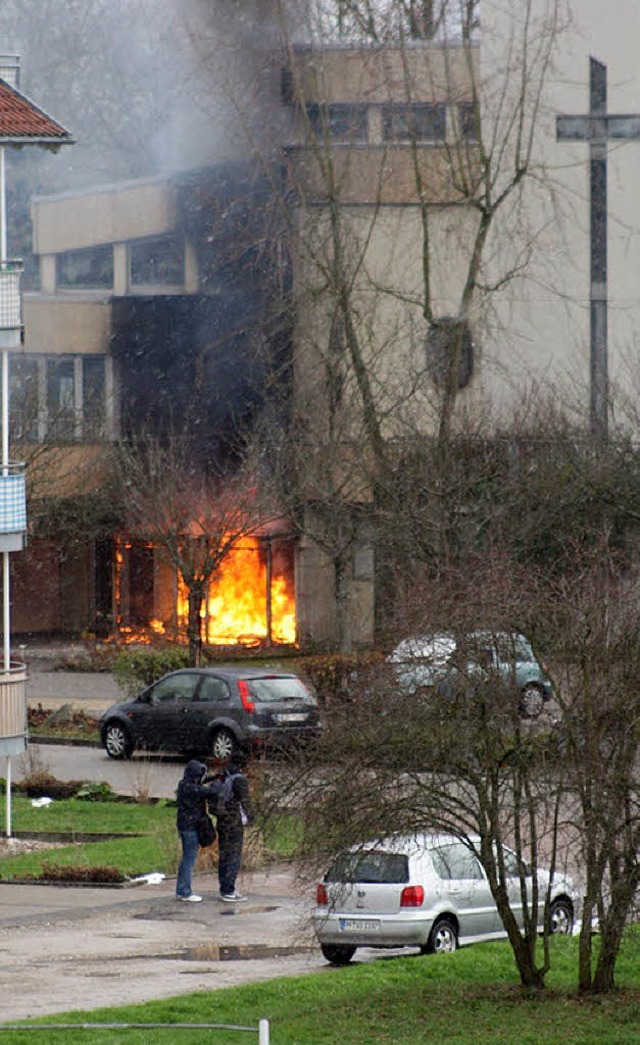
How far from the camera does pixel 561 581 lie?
14.0m

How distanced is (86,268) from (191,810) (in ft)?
93.5

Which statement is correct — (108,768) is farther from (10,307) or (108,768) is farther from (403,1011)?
(403,1011)

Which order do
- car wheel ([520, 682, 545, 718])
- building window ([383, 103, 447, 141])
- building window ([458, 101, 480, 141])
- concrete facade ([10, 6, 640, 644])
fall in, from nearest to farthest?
car wheel ([520, 682, 545, 718]) < building window ([458, 101, 480, 141]) < concrete facade ([10, 6, 640, 644]) < building window ([383, 103, 447, 141])

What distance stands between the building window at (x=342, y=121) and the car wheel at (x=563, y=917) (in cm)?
2436

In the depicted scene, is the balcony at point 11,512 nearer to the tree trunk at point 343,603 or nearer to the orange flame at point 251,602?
the tree trunk at point 343,603

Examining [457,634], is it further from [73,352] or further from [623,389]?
[73,352]

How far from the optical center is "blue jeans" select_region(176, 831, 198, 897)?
19469 millimetres

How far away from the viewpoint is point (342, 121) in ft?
135

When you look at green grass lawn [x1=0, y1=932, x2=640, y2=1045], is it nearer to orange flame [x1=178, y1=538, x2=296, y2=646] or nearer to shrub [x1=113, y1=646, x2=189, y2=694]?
shrub [x1=113, y1=646, x2=189, y2=694]

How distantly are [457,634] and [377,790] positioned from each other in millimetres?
1295

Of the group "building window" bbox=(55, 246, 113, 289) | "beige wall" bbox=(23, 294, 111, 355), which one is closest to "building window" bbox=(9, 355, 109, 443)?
"beige wall" bbox=(23, 294, 111, 355)

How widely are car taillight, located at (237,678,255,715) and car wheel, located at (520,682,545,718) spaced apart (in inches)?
559

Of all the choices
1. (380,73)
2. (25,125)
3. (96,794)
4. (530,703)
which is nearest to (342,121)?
(380,73)

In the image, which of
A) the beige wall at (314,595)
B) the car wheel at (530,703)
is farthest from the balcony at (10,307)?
the beige wall at (314,595)
